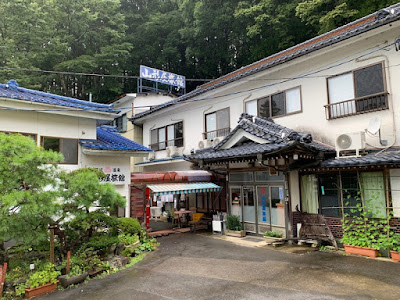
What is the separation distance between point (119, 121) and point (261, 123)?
15916 millimetres

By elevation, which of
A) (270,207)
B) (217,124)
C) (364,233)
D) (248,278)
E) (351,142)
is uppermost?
(217,124)

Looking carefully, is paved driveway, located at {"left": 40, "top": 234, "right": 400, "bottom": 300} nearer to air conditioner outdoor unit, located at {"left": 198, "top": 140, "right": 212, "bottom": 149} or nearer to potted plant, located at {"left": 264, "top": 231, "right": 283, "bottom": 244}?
potted plant, located at {"left": 264, "top": 231, "right": 283, "bottom": 244}

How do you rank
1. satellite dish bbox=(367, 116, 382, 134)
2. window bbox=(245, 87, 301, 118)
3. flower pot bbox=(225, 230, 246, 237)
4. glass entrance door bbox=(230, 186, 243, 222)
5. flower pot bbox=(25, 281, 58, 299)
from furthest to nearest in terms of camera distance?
glass entrance door bbox=(230, 186, 243, 222) < flower pot bbox=(225, 230, 246, 237) < window bbox=(245, 87, 301, 118) < satellite dish bbox=(367, 116, 382, 134) < flower pot bbox=(25, 281, 58, 299)

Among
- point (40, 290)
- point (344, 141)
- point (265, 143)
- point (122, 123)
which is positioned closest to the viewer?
point (40, 290)

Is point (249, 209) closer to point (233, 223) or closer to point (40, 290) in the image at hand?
point (233, 223)

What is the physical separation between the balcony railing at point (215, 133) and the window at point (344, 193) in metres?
5.92

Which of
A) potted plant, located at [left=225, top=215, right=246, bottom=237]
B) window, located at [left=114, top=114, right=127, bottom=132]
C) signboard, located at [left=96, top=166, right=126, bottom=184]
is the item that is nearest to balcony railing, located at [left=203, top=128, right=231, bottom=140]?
potted plant, located at [left=225, top=215, right=246, bottom=237]

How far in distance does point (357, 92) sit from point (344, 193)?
3.91 metres

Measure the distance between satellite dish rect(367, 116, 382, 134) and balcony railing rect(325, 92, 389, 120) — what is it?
0.72 meters

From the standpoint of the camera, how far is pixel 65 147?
12258 millimetres

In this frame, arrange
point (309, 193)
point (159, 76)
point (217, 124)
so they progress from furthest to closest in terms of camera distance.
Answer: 1. point (159, 76)
2. point (217, 124)
3. point (309, 193)

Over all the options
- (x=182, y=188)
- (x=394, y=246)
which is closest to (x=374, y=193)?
(x=394, y=246)

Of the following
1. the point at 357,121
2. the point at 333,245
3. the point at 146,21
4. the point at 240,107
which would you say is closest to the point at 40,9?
the point at 146,21

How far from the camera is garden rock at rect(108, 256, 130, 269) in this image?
910 centimetres
